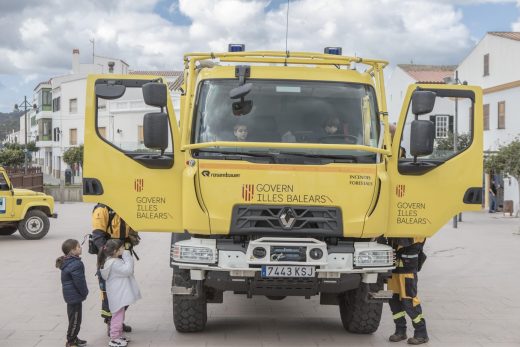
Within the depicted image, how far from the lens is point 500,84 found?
35.7 metres

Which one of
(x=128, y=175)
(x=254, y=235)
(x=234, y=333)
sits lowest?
(x=234, y=333)

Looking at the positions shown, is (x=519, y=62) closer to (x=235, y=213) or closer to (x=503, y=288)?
(x=503, y=288)

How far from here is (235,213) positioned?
7.61 metres

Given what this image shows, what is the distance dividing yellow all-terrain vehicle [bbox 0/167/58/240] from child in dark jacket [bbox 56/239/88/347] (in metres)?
11.7

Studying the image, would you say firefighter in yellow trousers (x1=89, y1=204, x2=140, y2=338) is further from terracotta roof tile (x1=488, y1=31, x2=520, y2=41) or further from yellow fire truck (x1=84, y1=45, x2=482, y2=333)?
terracotta roof tile (x1=488, y1=31, x2=520, y2=41)

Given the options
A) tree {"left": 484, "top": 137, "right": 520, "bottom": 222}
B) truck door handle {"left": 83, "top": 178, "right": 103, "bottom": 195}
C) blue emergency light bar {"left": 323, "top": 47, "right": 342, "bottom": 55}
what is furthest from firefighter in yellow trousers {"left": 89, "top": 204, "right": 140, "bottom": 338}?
tree {"left": 484, "top": 137, "right": 520, "bottom": 222}

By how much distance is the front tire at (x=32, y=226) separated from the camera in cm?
1944

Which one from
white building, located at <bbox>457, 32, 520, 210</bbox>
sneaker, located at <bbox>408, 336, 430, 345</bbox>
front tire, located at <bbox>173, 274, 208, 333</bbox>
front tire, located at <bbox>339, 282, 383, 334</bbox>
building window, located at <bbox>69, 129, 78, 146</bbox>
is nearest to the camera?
sneaker, located at <bbox>408, 336, 430, 345</bbox>

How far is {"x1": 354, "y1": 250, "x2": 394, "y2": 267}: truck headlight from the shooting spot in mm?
7645

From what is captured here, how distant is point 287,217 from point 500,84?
3021cm

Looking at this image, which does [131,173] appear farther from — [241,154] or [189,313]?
[189,313]

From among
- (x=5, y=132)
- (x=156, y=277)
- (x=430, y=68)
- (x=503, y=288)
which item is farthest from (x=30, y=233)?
(x=5, y=132)

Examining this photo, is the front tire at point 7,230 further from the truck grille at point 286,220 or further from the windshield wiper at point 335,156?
the windshield wiper at point 335,156

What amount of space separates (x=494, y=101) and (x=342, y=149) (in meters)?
30.3
